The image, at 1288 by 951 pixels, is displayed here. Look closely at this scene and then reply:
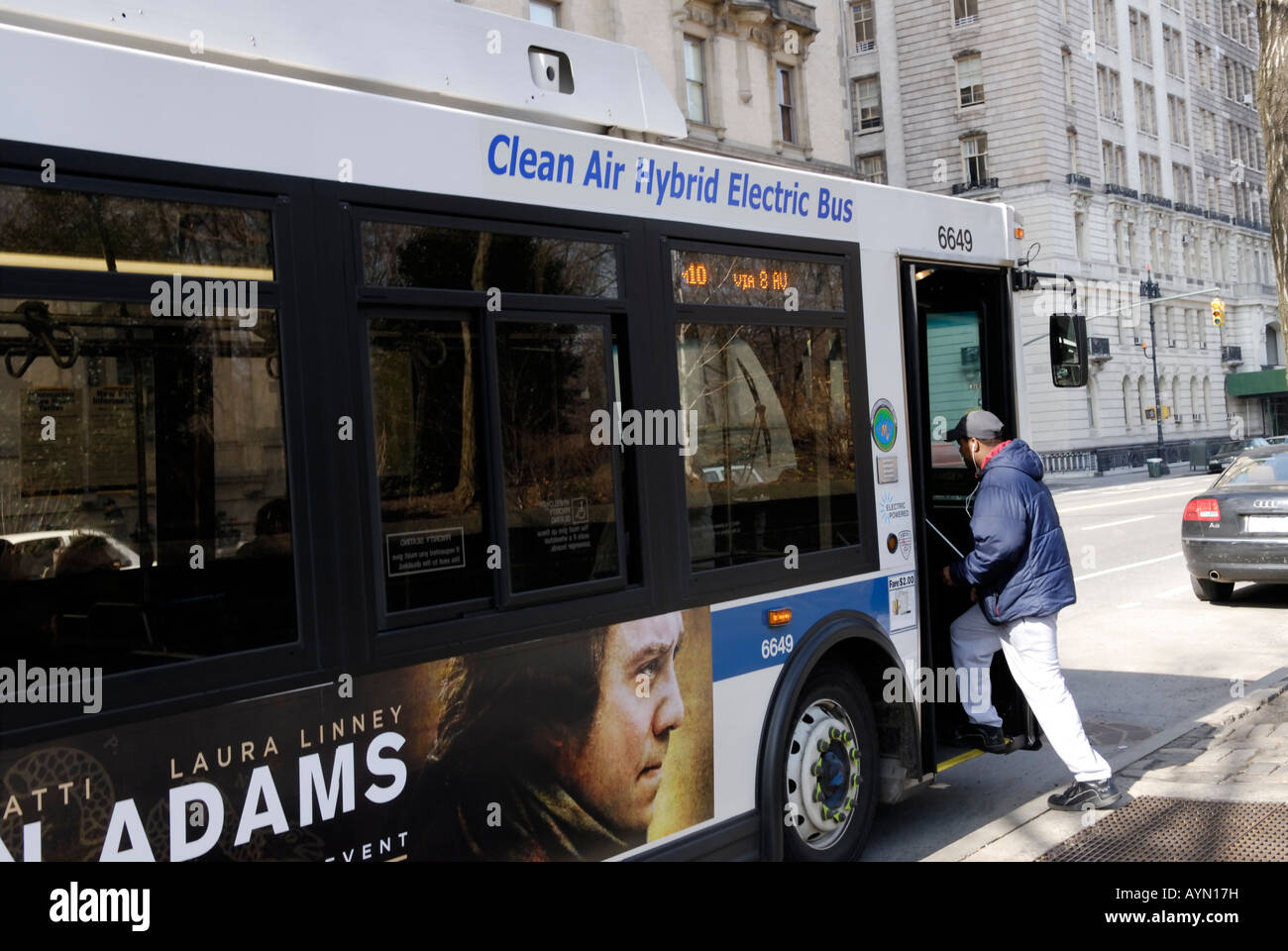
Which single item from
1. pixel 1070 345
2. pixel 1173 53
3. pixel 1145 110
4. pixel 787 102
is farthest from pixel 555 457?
pixel 1173 53

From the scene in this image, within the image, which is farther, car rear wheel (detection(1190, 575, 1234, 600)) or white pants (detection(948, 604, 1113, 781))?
car rear wheel (detection(1190, 575, 1234, 600))

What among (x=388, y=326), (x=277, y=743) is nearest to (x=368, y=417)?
(x=388, y=326)

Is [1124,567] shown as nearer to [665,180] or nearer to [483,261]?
[665,180]

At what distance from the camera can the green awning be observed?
7300cm

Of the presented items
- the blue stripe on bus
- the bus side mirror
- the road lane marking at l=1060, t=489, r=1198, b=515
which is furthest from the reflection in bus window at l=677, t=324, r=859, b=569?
the road lane marking at l=1060, t=489, r=1198, b=515

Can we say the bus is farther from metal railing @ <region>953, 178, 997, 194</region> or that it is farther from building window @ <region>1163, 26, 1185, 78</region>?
building window @ <region>1163, 26, 1185, 78</region>

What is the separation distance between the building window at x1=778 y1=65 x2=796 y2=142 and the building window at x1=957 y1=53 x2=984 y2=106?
846 inches

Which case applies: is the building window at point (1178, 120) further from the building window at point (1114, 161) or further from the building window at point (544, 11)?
the building window at point (544, 11)

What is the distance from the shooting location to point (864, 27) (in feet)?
196

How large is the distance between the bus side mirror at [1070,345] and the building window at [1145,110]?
65098 millimetres

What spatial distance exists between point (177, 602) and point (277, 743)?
0.47 meters

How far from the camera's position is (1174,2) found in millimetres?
70750

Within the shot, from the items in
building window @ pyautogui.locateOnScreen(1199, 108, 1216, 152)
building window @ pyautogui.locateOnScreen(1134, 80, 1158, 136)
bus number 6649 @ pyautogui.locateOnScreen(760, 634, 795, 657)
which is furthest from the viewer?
building window @ pyautogui.locateOnScreen(1199, 108, 1216, 152)

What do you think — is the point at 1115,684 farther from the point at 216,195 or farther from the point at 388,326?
the point at 216,195
